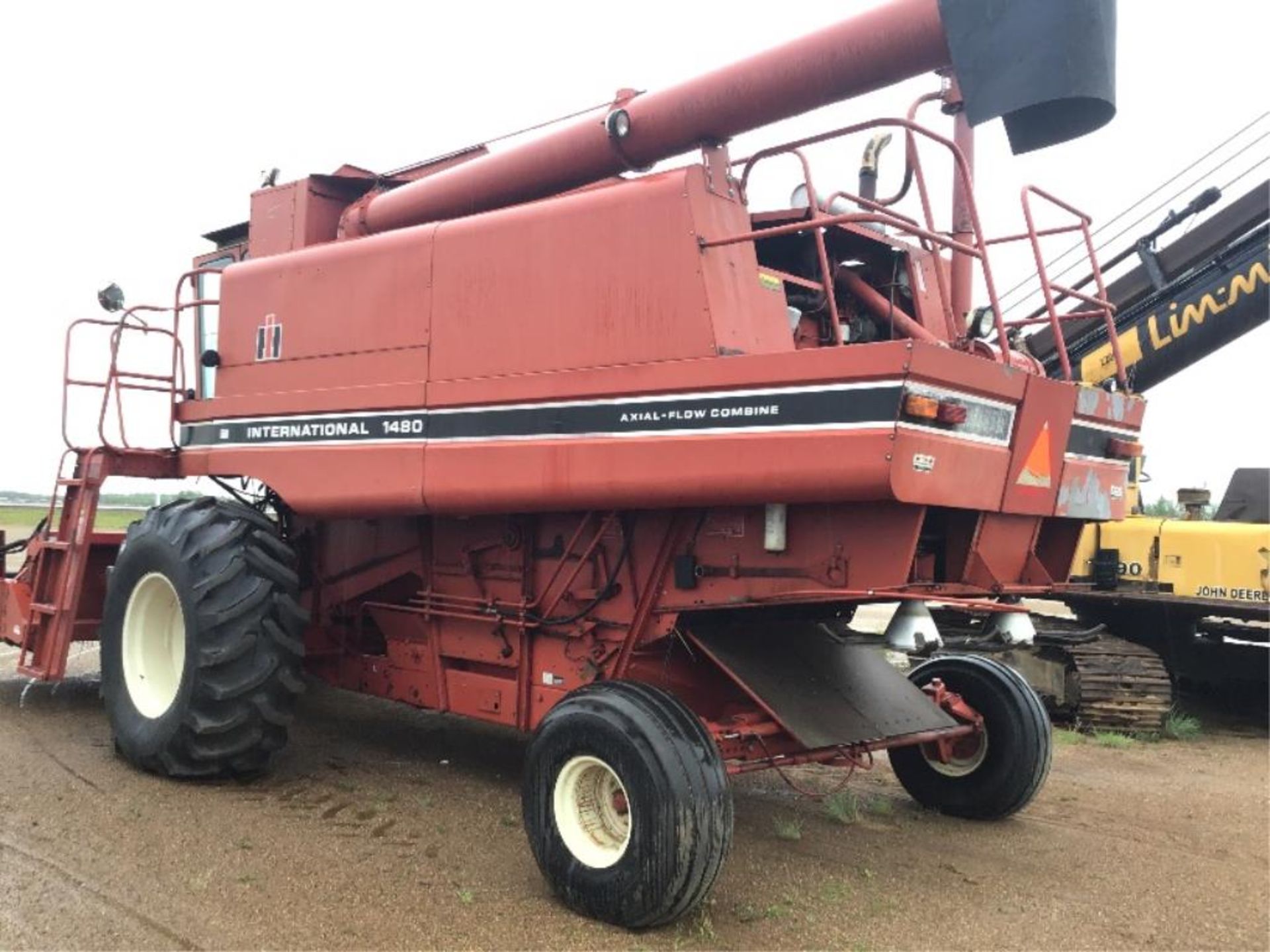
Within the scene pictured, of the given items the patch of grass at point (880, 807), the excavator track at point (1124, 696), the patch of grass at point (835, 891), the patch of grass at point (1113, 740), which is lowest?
the patch of grass at point (1113, 740)

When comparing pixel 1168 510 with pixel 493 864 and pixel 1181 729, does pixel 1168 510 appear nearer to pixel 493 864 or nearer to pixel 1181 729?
pixel 1181 729

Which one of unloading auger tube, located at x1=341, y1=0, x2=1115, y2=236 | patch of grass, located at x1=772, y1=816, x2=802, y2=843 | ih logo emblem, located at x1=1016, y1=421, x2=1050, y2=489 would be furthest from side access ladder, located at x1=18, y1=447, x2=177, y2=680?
ih logo emblem, located at x1=1016, y1=421, x2=1050, y2=489

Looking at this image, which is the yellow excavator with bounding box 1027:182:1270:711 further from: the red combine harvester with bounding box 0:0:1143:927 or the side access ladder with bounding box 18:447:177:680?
the side access ladder with bounding box 18:447:177:680

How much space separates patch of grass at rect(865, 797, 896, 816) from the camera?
5.89 m

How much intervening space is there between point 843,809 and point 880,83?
11.5 feet

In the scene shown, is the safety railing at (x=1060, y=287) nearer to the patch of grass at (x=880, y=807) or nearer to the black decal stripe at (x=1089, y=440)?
the black decal stripe at (x=1089, y=440)

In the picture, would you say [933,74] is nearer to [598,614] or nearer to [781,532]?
[781,532]

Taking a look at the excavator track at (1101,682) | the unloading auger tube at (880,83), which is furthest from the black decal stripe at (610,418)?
the excavator track at (1101,682)

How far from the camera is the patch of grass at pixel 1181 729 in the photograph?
899 centimetres

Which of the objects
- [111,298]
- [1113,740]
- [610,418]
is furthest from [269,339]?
[1113,740]

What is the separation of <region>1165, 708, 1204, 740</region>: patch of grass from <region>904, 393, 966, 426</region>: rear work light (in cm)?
610

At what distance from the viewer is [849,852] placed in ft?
16.9

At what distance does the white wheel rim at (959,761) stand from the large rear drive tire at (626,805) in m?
2.20

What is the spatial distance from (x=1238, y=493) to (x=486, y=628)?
→ 7198mm
